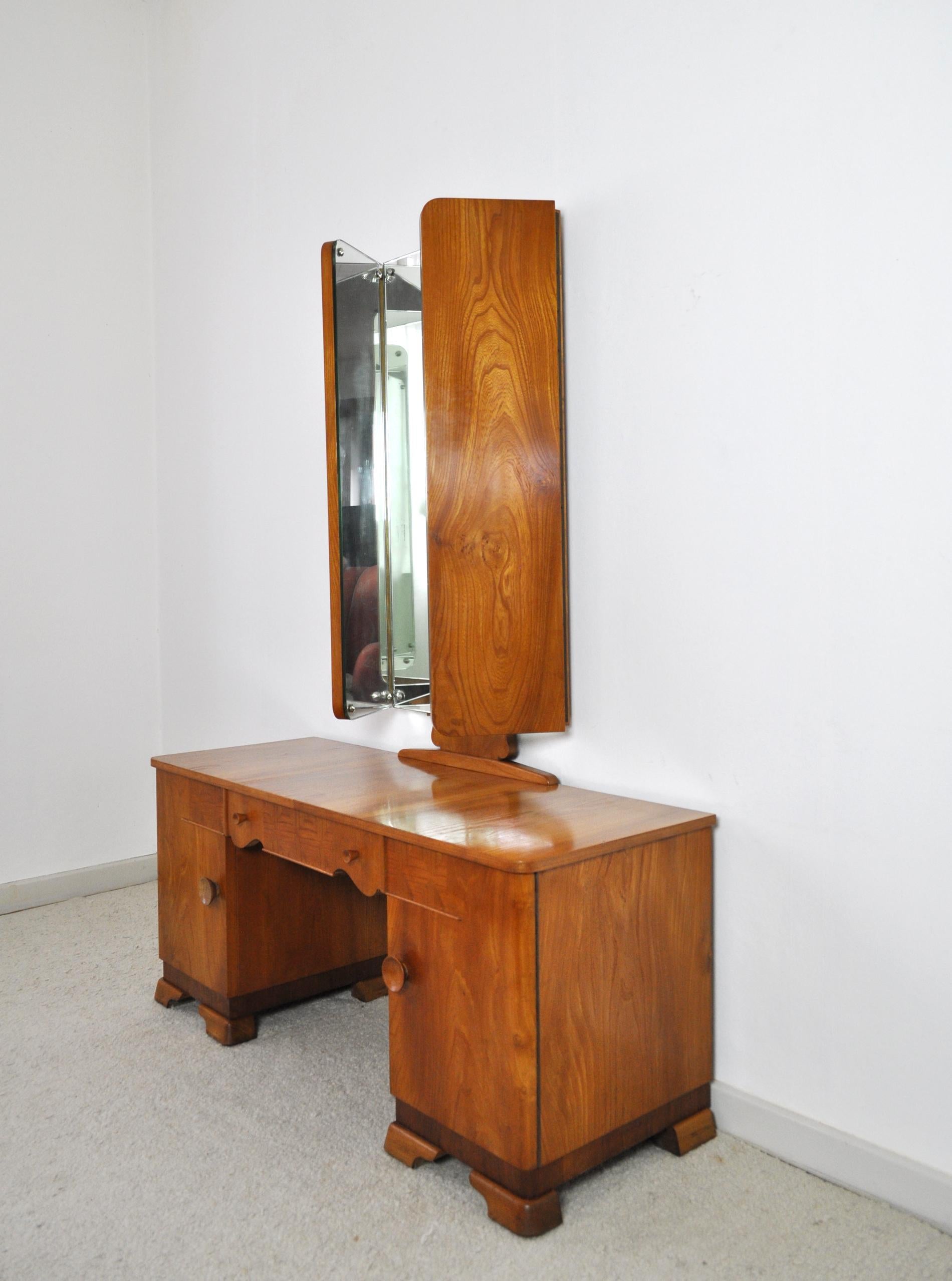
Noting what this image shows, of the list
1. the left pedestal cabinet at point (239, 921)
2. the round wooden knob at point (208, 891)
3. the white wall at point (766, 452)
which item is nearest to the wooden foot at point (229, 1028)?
the left pedestal cabinet at point (239, 921)

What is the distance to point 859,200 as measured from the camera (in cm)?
160

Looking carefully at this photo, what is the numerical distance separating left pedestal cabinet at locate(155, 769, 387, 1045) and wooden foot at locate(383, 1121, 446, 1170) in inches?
24.0

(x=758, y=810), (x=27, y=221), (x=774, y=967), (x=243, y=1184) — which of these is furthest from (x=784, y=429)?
(x=27, y=221)

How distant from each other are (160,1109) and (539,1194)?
828 millimetres

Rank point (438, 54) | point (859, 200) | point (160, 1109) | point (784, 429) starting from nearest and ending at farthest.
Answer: point (859, 200) → point (784, 429) → point (160, 1109) → point (438, 54)

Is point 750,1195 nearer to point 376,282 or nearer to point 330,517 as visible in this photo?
point 330,517

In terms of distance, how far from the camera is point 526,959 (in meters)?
1.53

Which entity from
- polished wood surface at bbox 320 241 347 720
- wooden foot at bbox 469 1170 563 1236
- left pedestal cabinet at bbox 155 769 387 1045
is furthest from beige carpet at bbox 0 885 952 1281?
polished wood surface at bbox 320 241 347 720

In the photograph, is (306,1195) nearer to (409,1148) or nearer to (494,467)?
(409,1148)

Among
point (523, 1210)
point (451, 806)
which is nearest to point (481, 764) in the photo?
point (451, 806)

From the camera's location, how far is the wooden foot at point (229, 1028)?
2246mm

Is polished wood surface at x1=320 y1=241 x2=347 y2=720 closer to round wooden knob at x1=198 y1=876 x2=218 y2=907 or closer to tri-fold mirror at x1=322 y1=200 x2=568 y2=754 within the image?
tri-fold mirror at x1=322 y1=200 x2=568 y2=754

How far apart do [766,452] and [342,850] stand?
1.07m

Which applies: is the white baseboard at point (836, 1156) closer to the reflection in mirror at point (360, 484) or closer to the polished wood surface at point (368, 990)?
the polished wood surface at point (368, 990)
